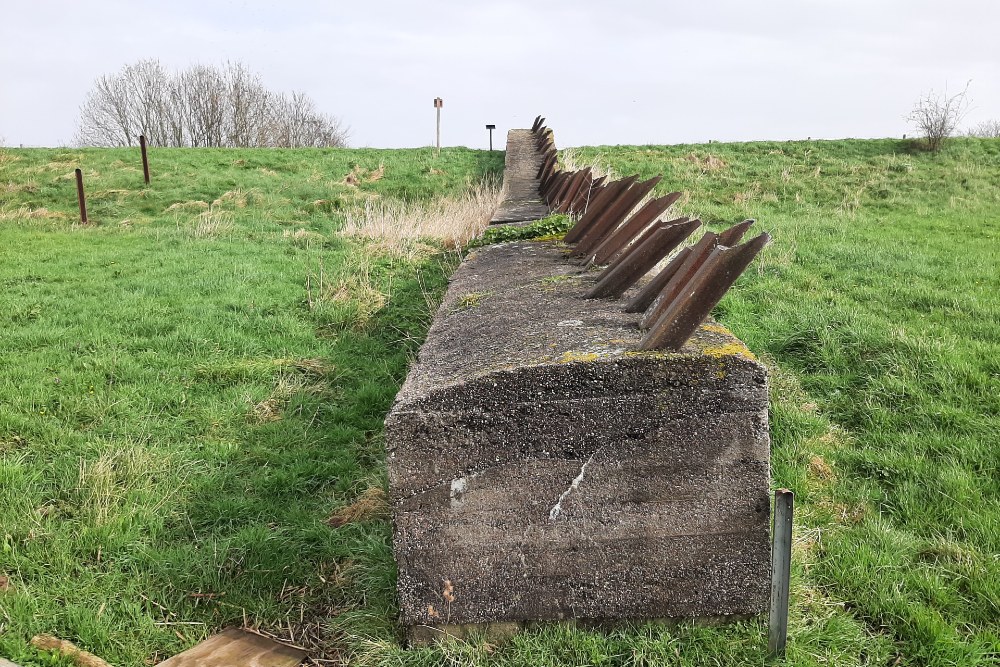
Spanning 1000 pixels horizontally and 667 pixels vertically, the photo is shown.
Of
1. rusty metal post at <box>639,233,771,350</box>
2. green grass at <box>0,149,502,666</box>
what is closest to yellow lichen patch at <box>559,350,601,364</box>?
rusty metal post at <box>639,233,771,350</box>

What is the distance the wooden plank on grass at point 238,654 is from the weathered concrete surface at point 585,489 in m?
0.49

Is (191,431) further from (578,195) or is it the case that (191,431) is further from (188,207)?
(188,207)

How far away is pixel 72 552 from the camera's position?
296cm

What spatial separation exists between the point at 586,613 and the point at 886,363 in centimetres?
320

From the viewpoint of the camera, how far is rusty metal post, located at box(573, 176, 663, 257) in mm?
3912

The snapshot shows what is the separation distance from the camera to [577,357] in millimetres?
2221

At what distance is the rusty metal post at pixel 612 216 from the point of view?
3912 mm

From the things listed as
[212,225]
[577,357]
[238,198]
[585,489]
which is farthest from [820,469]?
[238,198]

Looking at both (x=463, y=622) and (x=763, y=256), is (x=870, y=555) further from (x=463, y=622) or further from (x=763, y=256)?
(x=763, y=256)

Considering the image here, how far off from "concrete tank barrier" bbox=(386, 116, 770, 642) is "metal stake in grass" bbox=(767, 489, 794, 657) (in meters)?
0.13

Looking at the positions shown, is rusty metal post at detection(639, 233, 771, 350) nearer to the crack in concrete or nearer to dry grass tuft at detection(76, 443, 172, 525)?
the crack in concrete

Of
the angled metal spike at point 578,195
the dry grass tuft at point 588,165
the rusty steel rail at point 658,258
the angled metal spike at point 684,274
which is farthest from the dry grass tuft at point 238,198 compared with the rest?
the angled metal spike at point 684,274

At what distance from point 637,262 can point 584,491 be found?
123cm

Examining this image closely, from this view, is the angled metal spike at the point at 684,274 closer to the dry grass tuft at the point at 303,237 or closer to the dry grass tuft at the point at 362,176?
the dry grass tuft at the point at 303,237
